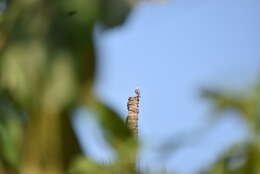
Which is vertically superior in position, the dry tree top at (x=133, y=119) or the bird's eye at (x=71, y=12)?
the bird's eye at (x=71, y=12)

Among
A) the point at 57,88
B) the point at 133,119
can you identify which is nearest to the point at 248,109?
the point at 57,88

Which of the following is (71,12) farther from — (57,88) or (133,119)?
(133,119)

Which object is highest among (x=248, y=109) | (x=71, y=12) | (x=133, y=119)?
(x=71, y=12)

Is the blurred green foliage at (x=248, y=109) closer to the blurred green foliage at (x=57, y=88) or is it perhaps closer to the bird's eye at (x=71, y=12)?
the blurred green foliage at (x=57, y=88)

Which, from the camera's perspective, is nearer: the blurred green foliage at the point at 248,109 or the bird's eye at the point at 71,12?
the blurred green foliage at the point at 248,109

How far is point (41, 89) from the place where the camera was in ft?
1.78

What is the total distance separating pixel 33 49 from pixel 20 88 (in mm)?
56

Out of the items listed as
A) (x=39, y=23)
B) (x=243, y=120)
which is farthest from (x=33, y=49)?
(x=243, y=120)

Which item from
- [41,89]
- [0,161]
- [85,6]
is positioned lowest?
[0,161]

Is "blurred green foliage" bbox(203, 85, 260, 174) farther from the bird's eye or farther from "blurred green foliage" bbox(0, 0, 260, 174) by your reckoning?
the bird's eye

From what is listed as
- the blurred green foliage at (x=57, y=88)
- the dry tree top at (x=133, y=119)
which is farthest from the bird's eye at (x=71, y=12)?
the dry tree top at (x=133, y=119)

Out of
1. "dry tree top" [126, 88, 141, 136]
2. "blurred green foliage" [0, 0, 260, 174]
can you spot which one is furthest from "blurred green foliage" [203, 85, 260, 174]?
"dry tree top" [126, 88, 141, 136]

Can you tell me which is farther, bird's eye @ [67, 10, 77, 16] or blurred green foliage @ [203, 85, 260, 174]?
bird's eye @ [67, 10, 77, 16]

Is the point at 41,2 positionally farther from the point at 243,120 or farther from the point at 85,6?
the point at 243,120
